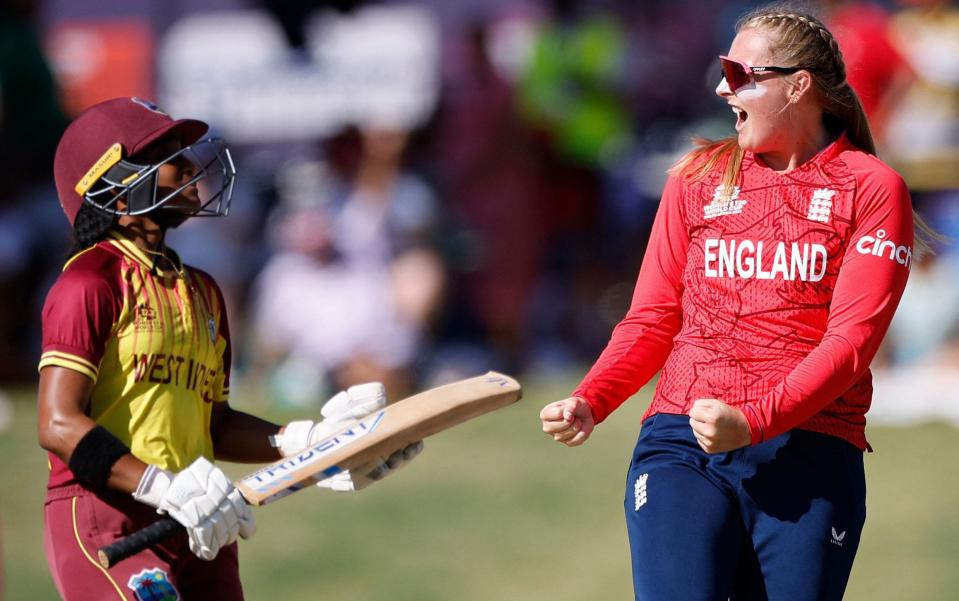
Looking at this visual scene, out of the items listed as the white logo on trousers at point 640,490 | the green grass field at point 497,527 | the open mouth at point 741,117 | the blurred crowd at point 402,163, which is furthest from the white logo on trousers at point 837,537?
the blurred crowd at point 402,163

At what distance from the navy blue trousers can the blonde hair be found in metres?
0.65

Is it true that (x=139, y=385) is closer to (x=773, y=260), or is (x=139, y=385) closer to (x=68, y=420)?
(x=68, y=420)

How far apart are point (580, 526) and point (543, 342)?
2604mm

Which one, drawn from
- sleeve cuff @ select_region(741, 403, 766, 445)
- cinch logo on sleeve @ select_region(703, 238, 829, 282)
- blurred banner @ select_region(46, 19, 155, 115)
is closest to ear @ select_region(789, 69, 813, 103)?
cinch logo on sleeve @ select_region(703, 238, 829, 282)

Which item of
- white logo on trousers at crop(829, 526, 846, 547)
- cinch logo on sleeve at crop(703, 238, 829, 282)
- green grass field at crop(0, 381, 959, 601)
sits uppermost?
cinch logo on sleeve at crop(703, 238, 829, 282)

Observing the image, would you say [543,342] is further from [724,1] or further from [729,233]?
[729,233]

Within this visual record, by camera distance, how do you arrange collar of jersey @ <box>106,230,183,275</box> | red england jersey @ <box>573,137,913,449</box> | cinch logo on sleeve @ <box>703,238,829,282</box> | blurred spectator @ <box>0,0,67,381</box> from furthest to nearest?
blurred spectator @ <box>0,0,67,381</box>, collar of jersey @ <box>106,230,183,275</box>, cinch logo on sleeve @ <box>703,238,829,282</box>, red england jersey @ <box>573,137,913,449</box>

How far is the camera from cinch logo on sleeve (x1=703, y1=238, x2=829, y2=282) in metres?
3.21

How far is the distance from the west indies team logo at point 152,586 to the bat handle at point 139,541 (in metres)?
0.10

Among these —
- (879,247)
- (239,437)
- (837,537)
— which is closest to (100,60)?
(239,437)

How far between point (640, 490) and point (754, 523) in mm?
273

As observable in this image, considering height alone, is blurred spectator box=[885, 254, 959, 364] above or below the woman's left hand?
below

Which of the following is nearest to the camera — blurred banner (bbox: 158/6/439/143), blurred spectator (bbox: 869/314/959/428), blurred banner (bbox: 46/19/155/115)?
blurred spectator (bbox: 869/314/959/428)

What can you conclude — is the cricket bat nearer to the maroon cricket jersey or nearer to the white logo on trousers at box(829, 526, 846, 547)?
the maroon cricket jersey
